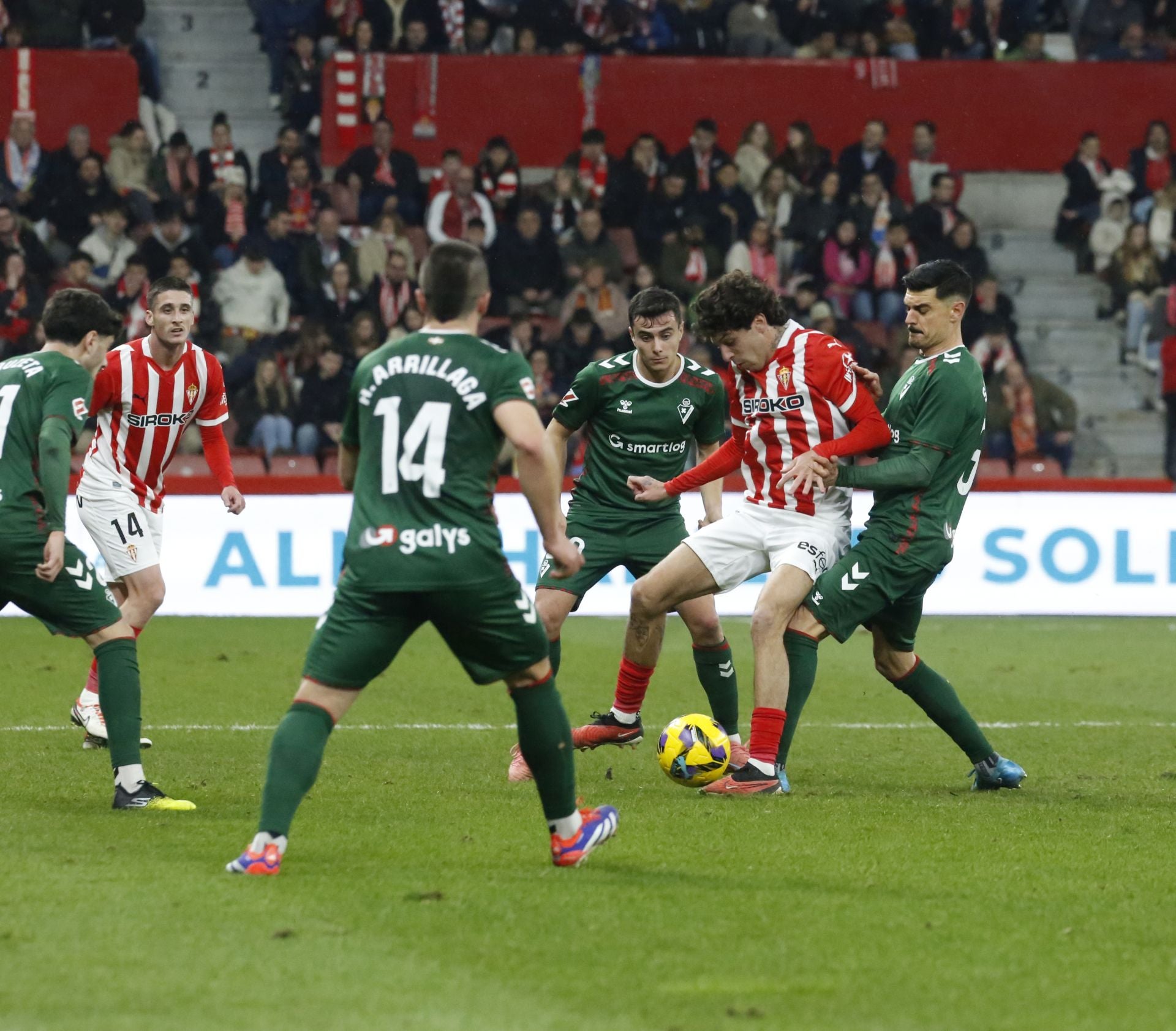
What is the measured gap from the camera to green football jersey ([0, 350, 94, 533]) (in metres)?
6.57

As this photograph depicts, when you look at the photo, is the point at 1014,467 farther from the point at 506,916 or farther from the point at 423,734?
the point at 506,916

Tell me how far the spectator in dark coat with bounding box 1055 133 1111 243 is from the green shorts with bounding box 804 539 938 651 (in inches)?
562

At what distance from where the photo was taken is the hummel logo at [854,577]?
7.22 metres

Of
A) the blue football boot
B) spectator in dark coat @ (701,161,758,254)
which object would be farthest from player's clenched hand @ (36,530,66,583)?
spectator in dark coat @ (701,161,758,254)

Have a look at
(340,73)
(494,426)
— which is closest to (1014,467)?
(340,73)

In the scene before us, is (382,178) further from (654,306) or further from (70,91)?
(654,306)

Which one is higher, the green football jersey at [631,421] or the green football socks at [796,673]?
the green football jersey at [631,421]

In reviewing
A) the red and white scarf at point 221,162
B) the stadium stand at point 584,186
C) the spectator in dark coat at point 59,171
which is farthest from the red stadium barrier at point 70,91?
the red and white scarf at point 221,162

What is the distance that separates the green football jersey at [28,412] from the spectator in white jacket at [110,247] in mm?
11226

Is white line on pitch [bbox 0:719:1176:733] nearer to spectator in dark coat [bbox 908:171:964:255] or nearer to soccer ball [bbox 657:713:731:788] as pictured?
soccer ball [bbox 657:713:731:788]

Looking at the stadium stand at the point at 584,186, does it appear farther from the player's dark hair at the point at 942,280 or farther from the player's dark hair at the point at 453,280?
the player's dark hair at the point at 453,280

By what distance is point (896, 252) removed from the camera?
18.8 m

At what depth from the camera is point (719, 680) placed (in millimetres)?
8156

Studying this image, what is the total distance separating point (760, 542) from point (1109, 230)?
1425cm
